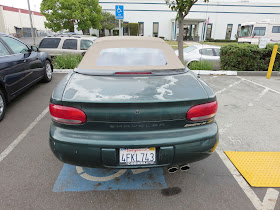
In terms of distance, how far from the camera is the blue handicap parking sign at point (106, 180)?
7.89ft

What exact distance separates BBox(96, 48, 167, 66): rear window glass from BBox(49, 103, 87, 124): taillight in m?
0.99

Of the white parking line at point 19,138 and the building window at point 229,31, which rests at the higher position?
the building window at point 229,31

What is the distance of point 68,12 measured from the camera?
2147cm

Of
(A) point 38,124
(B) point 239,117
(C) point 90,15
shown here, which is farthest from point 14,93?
(C) point 90,15

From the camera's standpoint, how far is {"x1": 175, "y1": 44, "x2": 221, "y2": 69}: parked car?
9289mm

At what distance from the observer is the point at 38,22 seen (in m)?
68.0

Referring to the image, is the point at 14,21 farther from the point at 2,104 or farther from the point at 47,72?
the point at 2,104

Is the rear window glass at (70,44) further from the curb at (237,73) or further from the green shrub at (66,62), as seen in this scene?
the curb at (237,73)

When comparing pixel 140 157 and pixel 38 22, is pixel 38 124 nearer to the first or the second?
pixel 140 157

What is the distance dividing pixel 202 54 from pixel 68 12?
17809 millimetres

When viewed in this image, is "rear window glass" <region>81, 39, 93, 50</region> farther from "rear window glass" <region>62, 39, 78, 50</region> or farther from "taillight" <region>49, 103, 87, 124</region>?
"taillight" <region>49, 103, 87, 124</region>

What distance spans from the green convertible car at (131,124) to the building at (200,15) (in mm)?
34743

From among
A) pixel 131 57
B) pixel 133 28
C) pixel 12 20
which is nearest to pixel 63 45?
pixel 131 57

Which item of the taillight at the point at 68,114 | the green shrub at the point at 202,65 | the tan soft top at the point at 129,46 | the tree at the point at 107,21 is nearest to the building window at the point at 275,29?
the green shrub at the point at 202,65
